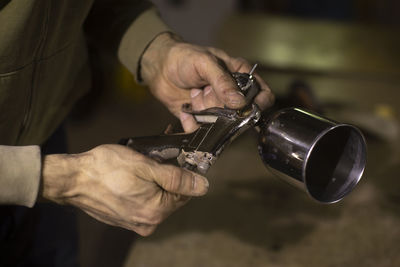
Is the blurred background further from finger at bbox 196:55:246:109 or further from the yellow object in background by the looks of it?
finger at bbox 196:55:246:109

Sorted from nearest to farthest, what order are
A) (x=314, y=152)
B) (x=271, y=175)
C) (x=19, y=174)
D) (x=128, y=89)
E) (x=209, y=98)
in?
(x=19, y=174)
(x=314, y=152)
(x=209, y=98)
(x=271, y=175)
(x=128, y=89)

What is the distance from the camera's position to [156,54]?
94cm

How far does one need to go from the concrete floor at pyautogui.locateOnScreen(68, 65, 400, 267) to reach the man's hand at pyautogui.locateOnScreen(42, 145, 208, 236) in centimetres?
33

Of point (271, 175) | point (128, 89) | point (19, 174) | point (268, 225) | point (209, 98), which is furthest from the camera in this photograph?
point (128, 89)

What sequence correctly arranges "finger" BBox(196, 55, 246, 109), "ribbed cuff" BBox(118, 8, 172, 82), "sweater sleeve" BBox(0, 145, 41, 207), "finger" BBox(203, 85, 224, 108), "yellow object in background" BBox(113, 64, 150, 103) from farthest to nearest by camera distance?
"yellow object in background" BBox(113, 64, 150, 103), "ribbed cuff" BBox(118, 8, 172, 82), "finger" BBox(203, 85, 224, 108), "finger" BBox(196, 55, 246, 109), "sweater sleeve" BBox(0, 145, 41, 207)

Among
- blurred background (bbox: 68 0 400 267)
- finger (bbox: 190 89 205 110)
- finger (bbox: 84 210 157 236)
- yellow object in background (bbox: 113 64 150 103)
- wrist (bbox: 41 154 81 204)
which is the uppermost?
finger (bbox: 190 89 205 110)

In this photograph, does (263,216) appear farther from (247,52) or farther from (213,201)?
(247,52)

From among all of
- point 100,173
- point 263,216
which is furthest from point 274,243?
point 100,173

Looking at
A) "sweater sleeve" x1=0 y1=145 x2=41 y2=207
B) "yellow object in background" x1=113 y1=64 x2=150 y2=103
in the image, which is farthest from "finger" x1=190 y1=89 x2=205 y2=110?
"yellow object in background" x1=113 y1=64 x2=150 y2=103

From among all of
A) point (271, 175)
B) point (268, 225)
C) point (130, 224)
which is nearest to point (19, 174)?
point (130, 224)

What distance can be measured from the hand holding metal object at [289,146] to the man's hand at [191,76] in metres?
0.05

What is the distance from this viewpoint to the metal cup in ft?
2.22

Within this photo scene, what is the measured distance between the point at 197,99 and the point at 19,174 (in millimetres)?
386

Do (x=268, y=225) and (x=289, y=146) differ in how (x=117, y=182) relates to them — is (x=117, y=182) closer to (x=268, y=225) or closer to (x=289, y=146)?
(x=289, y=146)
